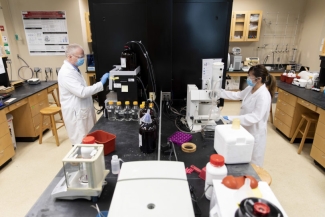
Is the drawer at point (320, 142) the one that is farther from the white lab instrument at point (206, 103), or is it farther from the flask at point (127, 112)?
the flask at point (127, 112)

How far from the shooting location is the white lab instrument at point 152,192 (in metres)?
0.78

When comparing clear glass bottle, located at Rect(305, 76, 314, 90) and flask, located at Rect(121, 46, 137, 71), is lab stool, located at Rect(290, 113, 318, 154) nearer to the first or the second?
clear glass bottle, located at Rect(305, 76, 314, 90)

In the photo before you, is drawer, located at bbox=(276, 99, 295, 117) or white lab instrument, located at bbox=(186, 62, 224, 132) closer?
white lab instrument, located at bbox=(186, 62, 224, 132)

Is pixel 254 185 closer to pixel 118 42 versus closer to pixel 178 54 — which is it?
pixel 178 54

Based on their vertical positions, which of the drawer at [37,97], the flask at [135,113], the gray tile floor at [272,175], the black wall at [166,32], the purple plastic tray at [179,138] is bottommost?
the gray tile floor at [272,175]

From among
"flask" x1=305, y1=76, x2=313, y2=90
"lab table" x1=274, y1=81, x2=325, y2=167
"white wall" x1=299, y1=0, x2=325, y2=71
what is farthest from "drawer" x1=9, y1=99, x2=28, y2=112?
Result: "white wall" x1=299, y1=0, x2=325, y2=71

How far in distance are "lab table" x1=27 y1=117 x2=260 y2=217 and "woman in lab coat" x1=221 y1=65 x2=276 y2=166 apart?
59cm

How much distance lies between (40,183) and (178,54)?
2182 millimetres

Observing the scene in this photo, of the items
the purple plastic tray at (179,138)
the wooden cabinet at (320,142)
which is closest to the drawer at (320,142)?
the wooden cabinet at (320,142)

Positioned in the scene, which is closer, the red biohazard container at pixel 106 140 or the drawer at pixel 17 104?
the red biohazard container at pixel 106 140

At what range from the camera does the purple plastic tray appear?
5.77 feet

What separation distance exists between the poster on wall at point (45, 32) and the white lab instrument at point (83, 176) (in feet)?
14.7

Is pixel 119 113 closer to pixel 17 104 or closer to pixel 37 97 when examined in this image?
pixel 17 104

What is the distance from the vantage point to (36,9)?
15.7 feet
